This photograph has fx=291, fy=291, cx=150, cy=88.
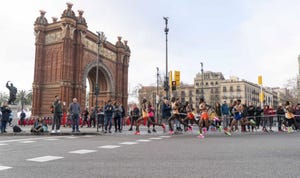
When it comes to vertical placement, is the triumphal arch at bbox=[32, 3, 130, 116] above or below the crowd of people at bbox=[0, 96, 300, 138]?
above

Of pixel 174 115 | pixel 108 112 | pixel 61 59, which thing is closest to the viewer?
pixel 174 115

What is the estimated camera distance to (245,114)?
20016mm

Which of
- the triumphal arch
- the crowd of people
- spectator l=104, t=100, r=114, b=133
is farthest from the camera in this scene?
the triumphal arch

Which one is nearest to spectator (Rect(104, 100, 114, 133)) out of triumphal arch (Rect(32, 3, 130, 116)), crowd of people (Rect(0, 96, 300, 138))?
crowd of people (Rect(0, 96, 300, 138))

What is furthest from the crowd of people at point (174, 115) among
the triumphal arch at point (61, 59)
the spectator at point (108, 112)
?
the triumphal arch at point (61, 59)

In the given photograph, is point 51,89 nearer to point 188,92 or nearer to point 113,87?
point 113,87

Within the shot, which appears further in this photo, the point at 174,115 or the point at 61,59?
the point at 61,59

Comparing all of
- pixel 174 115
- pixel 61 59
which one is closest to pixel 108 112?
pixel 174 115

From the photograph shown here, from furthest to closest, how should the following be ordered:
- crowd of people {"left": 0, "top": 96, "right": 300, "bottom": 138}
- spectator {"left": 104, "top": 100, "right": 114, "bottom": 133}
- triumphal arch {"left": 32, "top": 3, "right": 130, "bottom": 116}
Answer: triumphal arch {"left": 32, "top": 3, "right": 130, "bottom": 116} → spectator {"left": 104, "top": 100, "right": 114, "bottom": 133} → crowd of people {"left": 0, "top": 96, "right": 300, "bottom": 138}

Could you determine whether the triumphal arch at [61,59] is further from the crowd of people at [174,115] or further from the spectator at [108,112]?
the spectator at [108,112]

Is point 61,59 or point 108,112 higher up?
point 61,59

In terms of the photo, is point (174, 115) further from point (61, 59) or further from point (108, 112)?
point (61, 59)

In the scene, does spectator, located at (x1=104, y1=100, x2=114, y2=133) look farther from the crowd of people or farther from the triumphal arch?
A: the triumphal arch

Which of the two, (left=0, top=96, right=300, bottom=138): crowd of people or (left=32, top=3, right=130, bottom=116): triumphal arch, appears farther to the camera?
(left=32, top=3, right=130, bottom=116): triumphal arch
